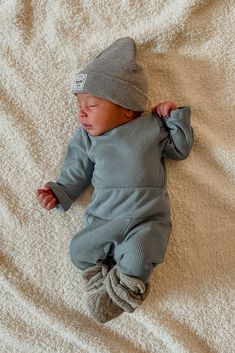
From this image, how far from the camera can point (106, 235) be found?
1149 mm

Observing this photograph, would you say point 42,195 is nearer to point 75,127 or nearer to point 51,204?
point 51,204

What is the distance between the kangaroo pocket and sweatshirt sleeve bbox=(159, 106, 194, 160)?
104 millimetres

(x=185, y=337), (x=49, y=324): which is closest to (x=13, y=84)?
(x=49, y=324)

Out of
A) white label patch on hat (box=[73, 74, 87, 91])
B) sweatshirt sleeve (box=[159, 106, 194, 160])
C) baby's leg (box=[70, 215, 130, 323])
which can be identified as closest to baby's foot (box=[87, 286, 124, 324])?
baby's leg (box=[70, 215, 130, 323])

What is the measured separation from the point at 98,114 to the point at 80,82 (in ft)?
0.29

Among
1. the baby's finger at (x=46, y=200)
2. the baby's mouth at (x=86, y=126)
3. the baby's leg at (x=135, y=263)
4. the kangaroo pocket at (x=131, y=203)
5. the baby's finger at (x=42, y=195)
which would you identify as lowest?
the baby's leg at (x=135, y=263)

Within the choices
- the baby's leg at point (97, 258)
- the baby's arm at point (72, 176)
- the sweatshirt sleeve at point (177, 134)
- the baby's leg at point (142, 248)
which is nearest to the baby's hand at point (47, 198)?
the baby's arm at point (72, 176)

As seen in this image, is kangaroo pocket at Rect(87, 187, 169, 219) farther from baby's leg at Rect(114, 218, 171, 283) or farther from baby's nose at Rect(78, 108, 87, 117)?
baby's nose at Rect(78, 108, 87, 117)

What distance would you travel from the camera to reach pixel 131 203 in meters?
1.15

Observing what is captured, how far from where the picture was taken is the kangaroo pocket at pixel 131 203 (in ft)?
3.75

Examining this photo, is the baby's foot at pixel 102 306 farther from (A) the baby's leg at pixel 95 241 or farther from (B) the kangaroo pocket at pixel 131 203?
(B) the kangaroo pocket at pixel 131 203

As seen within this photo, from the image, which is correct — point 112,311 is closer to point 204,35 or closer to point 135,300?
point 135,300

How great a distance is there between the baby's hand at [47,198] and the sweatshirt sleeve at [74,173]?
0.04 ft

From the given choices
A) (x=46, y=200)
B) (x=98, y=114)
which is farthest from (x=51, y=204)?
(x=98, y=114)
